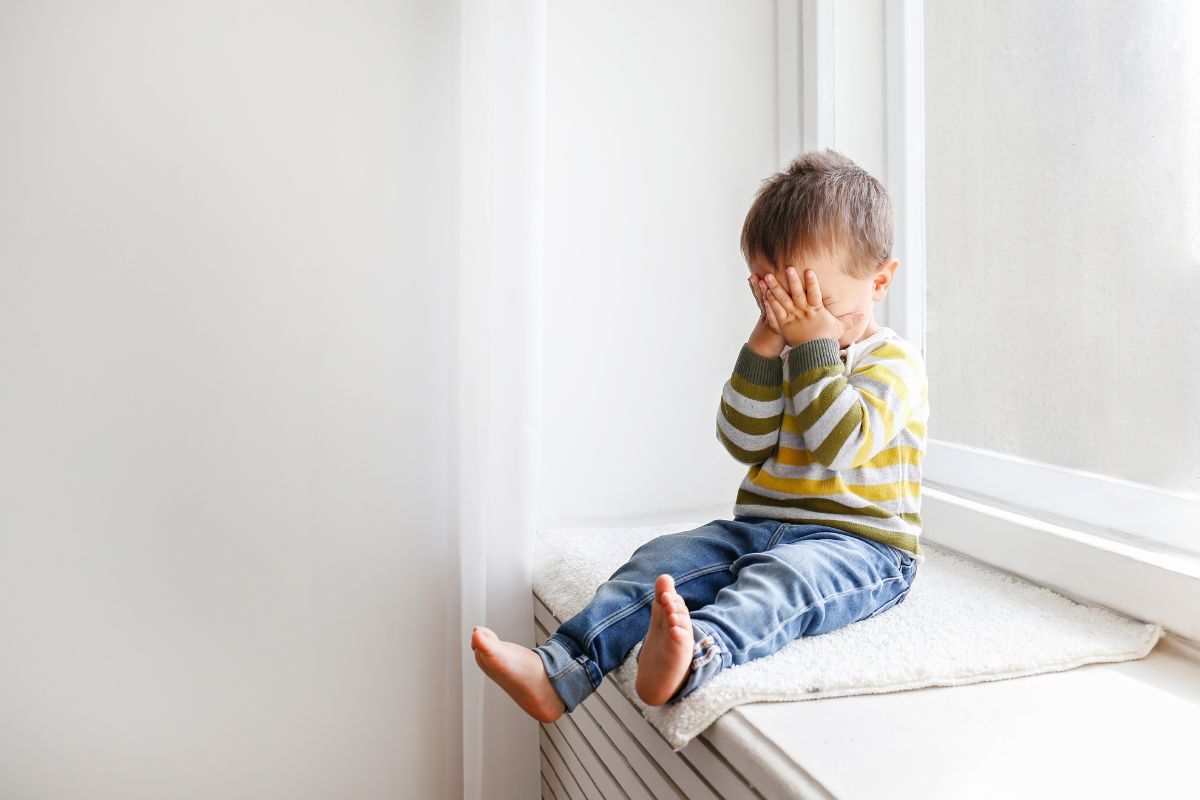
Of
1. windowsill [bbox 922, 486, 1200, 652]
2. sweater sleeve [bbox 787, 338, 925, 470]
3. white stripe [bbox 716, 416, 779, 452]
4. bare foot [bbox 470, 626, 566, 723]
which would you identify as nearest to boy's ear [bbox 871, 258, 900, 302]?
sweater sleeve [bbox 787, 338, 925, 470]

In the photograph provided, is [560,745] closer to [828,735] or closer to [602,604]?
[602,604]

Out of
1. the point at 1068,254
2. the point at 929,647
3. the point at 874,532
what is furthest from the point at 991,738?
the point at 1068,254

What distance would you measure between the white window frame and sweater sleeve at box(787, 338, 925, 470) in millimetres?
242

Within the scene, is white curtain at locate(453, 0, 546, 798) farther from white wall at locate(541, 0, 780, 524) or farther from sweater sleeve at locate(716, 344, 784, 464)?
sweater sleeve at locate(716, 344, 784, 464)

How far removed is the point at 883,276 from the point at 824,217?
11cm

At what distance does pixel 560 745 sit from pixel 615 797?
0.21 m

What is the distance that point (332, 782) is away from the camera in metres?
1.18

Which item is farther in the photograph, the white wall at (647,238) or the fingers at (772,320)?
the white wall at (647,238)

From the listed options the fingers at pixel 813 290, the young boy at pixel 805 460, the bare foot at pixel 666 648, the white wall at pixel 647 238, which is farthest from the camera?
the white wall at pixel 647 238

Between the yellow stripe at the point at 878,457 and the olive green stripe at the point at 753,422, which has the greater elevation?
the olive green stripe at the point at 753,422

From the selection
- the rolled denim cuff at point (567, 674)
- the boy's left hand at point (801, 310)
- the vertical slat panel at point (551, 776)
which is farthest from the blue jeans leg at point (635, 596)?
the vertical slat panel at point (551, 776)

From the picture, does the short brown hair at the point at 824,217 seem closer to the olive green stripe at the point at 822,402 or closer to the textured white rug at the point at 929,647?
the olive green stripe at the point at 822,402

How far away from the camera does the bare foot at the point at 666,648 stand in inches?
25.3

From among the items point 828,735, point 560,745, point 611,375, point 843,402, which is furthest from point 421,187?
point 828,735
